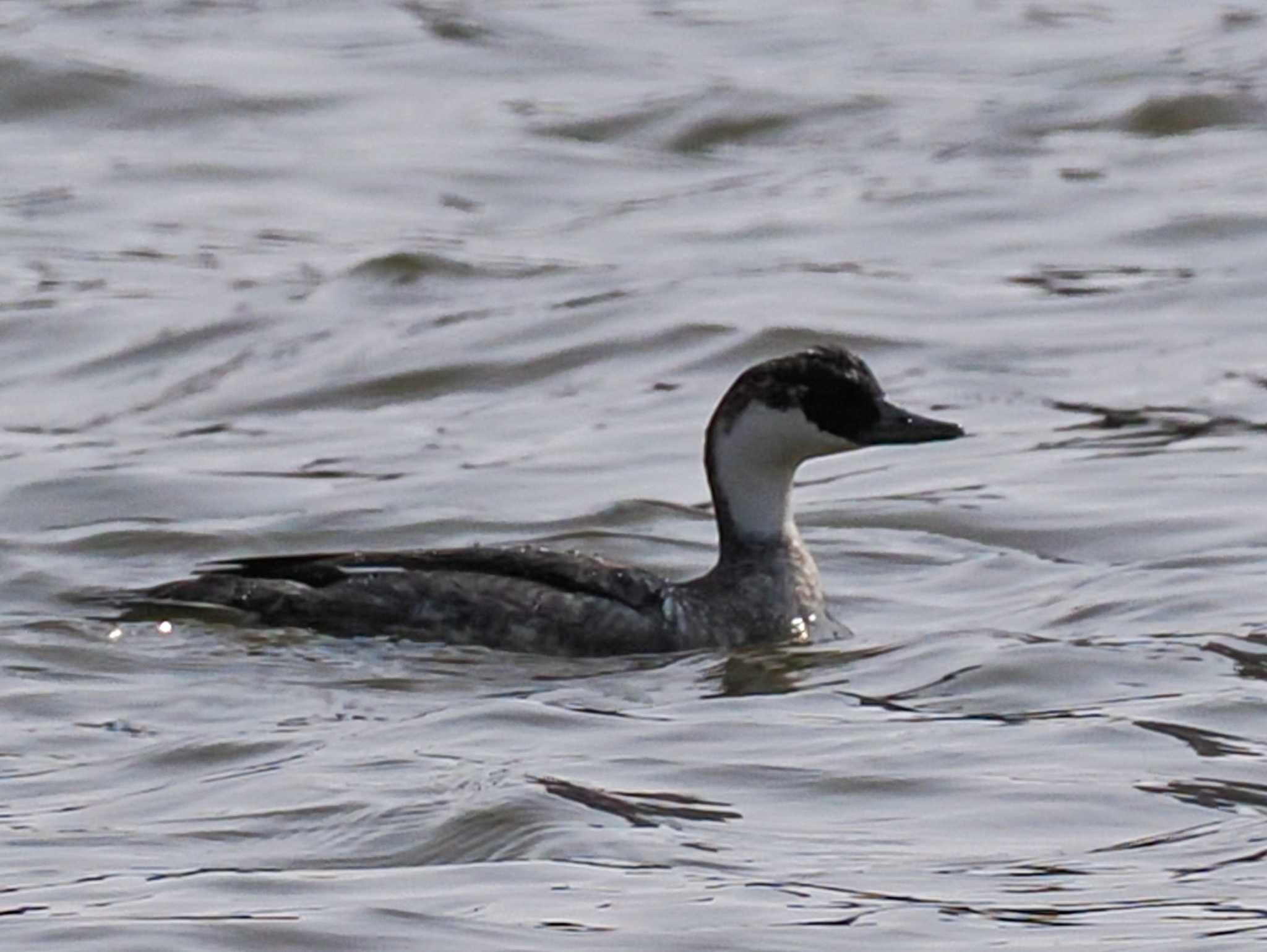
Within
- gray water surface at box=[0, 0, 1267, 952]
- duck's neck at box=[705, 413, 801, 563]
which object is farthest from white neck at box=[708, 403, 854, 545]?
gray water surface at box=[0, 0, 1267, 952]

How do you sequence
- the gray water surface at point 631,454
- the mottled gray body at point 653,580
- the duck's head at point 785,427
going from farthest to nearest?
the duck's head at point 785,427 < the mottled gray body at point 653,580 < the gray water surface at point 631,454

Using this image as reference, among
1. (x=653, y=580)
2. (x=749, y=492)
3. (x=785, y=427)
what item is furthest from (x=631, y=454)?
(x=653, y=580)

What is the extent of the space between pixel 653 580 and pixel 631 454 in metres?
2.80

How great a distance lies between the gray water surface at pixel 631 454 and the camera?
8.55 meters

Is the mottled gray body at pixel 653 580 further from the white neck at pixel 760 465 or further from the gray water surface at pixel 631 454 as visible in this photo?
the gray water surface at pixel 631 454

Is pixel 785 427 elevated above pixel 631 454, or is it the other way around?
pixel 785 427

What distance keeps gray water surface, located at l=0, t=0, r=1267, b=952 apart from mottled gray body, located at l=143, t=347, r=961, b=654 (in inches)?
5.3

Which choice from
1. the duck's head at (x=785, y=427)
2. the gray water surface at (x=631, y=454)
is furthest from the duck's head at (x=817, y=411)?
the gray water surface at (x=631, y=454)

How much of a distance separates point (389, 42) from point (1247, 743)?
45.2 ft

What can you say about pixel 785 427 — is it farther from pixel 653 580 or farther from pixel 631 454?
pixel 631 454

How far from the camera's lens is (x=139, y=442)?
48.5ft

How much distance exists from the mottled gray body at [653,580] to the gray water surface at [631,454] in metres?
0.13

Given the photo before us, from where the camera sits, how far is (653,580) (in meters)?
11.6

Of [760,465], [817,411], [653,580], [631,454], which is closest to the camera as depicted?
[653,580]
